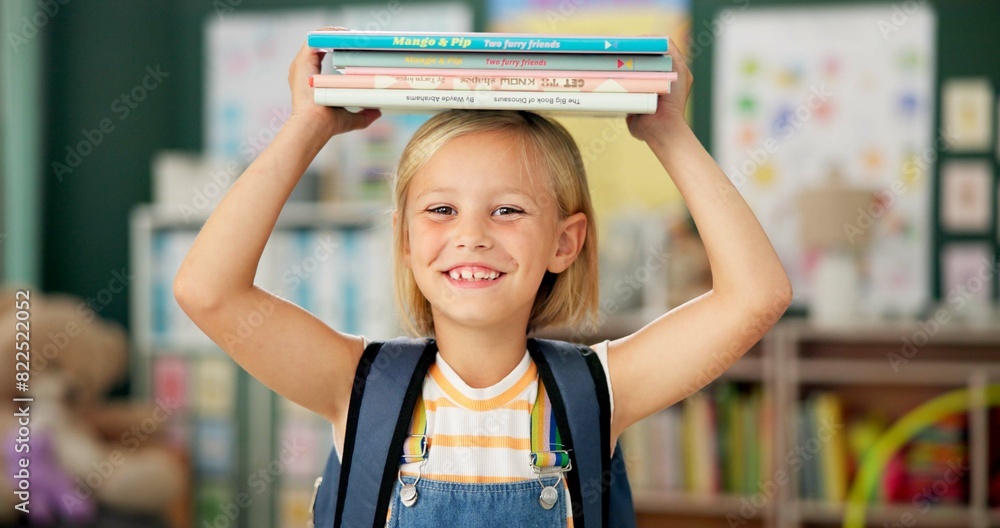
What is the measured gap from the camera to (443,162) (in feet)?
3.58

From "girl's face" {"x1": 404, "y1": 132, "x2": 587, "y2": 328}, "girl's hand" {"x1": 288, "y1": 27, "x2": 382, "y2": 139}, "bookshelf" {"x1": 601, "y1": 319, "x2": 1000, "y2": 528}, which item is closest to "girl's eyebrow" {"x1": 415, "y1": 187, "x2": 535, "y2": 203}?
"girl's face" {"x1": 404, "y1": 132, "x2": 587, "y2": 328}

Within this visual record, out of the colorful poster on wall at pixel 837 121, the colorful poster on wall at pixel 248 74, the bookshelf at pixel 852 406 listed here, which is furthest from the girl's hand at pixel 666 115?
the colorful poster on wall at pixel 248 74

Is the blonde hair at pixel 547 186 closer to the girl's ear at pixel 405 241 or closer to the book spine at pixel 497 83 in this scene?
the girl's ear at pixel 405 241

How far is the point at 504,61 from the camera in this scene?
0.95 m

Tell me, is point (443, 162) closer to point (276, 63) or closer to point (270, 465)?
point (270, 465)

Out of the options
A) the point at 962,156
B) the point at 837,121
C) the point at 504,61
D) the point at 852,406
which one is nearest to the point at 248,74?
the point at 837,121

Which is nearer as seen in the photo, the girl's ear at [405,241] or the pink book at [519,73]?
the pink book at [519,73]

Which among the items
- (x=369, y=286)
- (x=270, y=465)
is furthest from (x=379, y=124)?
(x=270, y=465)

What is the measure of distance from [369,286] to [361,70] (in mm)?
2818

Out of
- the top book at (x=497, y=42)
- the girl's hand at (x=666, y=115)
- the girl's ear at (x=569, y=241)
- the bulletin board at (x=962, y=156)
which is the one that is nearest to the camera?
the top book at (x=497, y=42)

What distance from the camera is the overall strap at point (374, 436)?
3.35ft

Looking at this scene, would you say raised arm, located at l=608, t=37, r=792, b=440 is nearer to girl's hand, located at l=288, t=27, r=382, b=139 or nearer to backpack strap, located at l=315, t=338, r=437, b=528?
backpack strap, located at l=315, t=338, r=437, b=528

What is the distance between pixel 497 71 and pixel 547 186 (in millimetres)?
213

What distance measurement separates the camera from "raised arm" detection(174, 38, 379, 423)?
39.4 inches
